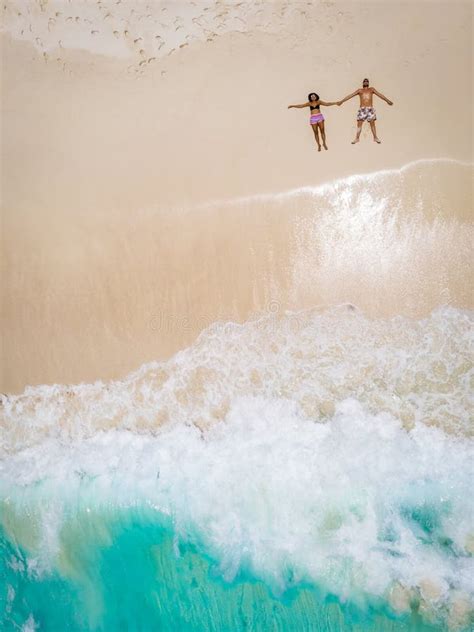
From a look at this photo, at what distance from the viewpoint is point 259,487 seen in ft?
10.2

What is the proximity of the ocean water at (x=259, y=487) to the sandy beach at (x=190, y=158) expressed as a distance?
0.28 m

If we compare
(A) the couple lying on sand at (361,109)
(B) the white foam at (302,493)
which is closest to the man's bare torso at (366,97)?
(A) the couple lying on sand at (361,109)

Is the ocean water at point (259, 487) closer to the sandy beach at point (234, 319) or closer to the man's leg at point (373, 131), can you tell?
the sandy beach at point (234, 319)

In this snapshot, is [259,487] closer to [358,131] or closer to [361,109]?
[358,131]

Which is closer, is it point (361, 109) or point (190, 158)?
point (361, 109)

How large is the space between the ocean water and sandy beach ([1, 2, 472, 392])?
0.90ft

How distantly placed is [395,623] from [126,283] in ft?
9.02

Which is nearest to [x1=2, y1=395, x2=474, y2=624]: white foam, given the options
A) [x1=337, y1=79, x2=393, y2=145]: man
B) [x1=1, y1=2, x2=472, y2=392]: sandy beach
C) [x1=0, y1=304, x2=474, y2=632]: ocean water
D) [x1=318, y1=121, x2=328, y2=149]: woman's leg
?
[x1=0, y1=304, x2=474, y2=632]: ocean water

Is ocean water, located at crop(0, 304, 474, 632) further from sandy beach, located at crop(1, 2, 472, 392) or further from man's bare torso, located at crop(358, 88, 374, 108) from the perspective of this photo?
man's bare torso, located at crop(358, 88, 374, 108)

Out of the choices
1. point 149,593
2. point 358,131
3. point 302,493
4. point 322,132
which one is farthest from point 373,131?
point 149,593

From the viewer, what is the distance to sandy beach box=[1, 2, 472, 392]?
3.41m

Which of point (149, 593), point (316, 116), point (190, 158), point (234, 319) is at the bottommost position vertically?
point (149, 593)

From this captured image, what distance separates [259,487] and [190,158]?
7.62 ft

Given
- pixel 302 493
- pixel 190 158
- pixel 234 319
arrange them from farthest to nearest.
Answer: pixel 190 158 < pixel 234 319 < pixel 302 493
